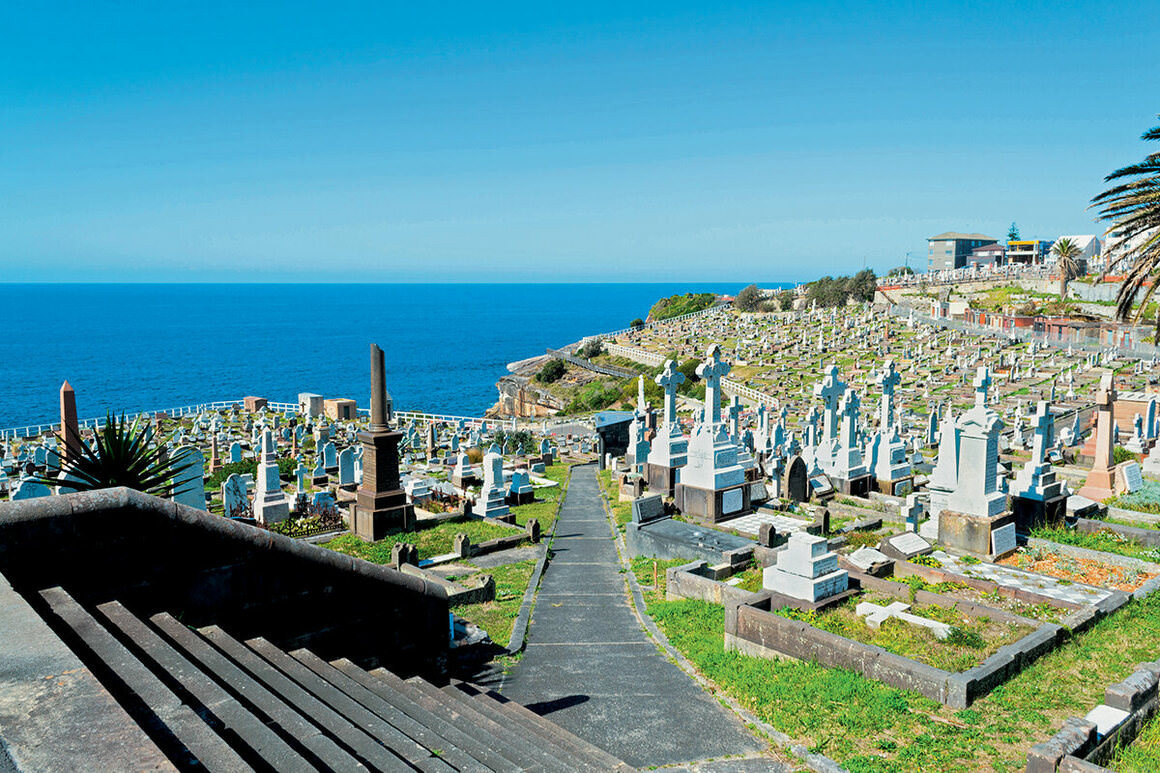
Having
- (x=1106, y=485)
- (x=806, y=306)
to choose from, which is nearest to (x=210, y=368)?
(x=806, y=306)

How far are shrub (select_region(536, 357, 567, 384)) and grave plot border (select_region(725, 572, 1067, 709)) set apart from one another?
6811 cm

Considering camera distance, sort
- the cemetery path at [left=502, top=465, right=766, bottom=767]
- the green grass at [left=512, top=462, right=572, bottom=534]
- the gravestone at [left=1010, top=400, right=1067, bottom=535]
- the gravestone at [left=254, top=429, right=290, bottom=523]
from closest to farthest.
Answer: the cemetery path at [left=502, top=465, right=766, bottom=767], the gravestone at [left=1010, top=400, right=1067, bottom=535], the gravestone at [left=254, top=429, right=290, bottom=523], the green grass at [left=512, top=462, right=572, bottom=534]

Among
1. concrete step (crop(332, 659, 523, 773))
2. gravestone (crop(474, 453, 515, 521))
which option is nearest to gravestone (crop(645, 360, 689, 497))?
gravestone (crop(474, 453, 515, 521))

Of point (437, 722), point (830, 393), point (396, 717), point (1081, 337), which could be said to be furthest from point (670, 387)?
point (1081, 337)

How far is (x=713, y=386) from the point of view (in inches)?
696

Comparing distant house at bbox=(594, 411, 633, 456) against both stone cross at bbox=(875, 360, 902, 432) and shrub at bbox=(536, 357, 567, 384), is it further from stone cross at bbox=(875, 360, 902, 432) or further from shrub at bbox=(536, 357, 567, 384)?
shrub at bbox=(536, 357, 567, 384)

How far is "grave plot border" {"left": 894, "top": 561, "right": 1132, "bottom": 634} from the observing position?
953cm

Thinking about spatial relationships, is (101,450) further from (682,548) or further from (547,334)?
(547,334)

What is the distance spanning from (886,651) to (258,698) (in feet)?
22.5

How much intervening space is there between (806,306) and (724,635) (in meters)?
88.0

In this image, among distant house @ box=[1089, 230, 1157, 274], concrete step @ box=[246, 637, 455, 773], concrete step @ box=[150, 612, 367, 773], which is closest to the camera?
concrete step @ box=[150, 612, 367, 773]

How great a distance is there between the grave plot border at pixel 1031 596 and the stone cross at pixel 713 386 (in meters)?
5.94

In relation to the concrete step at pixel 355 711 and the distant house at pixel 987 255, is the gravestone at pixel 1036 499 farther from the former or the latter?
the distant house at pixel 987 255

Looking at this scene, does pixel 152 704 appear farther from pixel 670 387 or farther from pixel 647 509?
pixel 670 387
